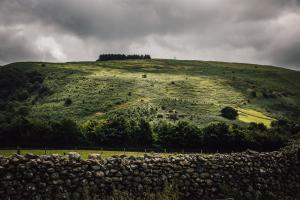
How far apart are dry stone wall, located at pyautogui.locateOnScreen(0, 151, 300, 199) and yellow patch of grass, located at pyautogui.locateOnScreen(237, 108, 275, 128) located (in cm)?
10232

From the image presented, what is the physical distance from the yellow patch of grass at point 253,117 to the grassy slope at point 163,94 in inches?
17.9

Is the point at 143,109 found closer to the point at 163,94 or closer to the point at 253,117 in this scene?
the point at 163,94

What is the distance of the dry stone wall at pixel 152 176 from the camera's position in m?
13.0

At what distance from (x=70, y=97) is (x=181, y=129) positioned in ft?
222

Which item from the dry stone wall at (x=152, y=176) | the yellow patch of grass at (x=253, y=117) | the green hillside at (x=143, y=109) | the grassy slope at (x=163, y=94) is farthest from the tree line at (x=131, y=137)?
the dry stone wall at (x=152, y=176)

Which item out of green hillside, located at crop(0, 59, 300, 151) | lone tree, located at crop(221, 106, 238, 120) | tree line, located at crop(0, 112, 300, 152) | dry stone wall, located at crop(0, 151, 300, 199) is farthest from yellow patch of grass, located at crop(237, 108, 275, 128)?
dry stone wall, located at crop(0, 151, 300, 199)

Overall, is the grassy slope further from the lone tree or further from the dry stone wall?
the dry stone wall

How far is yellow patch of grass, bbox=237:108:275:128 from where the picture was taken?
120m

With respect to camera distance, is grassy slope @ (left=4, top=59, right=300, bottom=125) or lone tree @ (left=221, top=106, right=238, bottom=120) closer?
lone tree @ (left=221, top=106, right=238, bottom=120)

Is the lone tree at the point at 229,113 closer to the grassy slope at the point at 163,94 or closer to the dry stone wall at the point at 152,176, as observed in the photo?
the grassy slope at the point at 163,94

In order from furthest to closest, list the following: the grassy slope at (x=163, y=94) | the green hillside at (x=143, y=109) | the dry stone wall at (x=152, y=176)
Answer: the grassy slope at (x=163, y=94) → the green hillside at (x=143, y=109) → the dry stone wall at (x=152, y=176)

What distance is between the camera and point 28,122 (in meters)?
75.6

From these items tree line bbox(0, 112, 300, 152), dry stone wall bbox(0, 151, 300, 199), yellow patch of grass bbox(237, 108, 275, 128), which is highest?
dry stone wall bbox(0, 151, 300, 199)

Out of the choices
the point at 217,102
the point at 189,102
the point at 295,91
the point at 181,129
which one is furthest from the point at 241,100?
the point at 181,129
